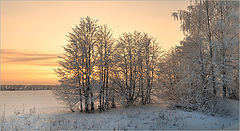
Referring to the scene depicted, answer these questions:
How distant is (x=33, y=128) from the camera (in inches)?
478

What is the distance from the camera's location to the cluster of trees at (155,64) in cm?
1727

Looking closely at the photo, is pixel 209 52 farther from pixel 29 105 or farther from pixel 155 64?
pixel 29 105

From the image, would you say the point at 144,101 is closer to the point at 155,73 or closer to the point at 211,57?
the point at 155,73

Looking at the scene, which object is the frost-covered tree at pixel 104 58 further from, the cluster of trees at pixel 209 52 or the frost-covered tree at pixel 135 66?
the cluster of trees at pixel 209 52

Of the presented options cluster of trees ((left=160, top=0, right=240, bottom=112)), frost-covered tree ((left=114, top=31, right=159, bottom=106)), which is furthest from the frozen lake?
cluster of trees ((left=160, top=0, right=240, bottom=112))

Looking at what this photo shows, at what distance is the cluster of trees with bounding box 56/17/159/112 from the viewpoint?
64.6 ft

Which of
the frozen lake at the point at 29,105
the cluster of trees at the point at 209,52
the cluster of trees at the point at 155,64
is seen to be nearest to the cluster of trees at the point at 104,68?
the cluster of trees at the point at 155,64

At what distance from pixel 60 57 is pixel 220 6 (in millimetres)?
16717

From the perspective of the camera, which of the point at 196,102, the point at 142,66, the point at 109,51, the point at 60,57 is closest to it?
the point at 196,102

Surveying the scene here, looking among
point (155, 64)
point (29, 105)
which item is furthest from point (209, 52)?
point (29, 105)

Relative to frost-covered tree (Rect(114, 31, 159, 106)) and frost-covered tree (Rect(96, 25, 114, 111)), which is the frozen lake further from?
frost-covered tree (Rect(114, 31, 159, 106))

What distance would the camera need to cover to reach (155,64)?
996 inches

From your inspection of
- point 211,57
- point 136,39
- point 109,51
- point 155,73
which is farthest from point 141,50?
point 211,57

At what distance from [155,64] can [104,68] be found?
7.35m
